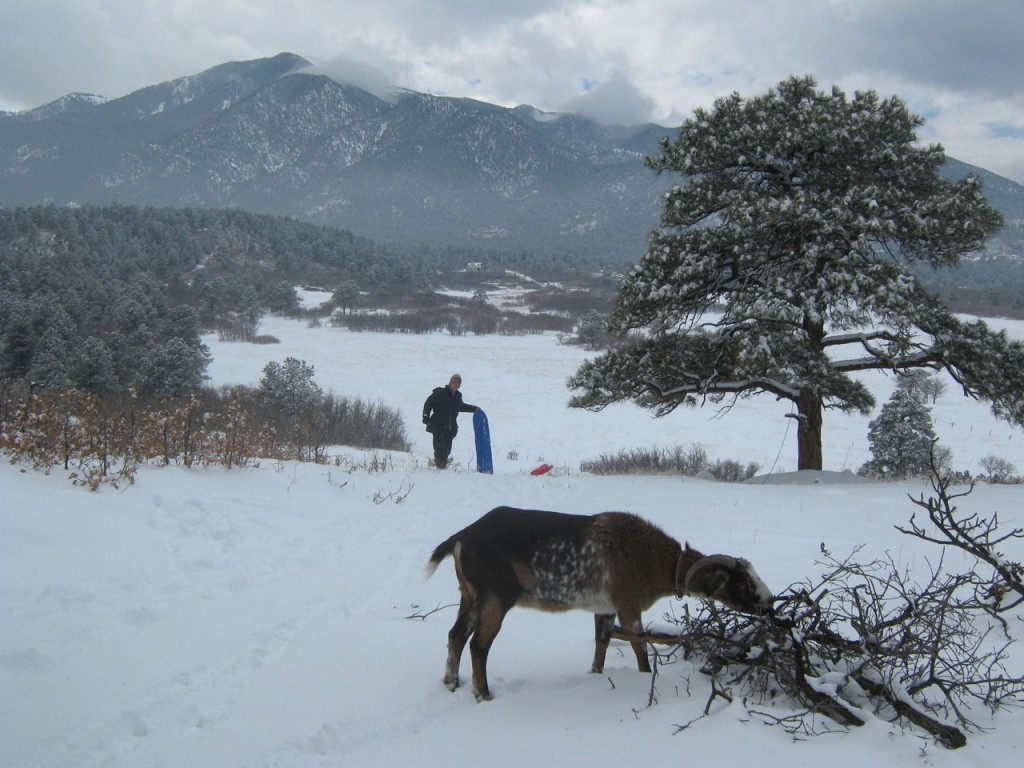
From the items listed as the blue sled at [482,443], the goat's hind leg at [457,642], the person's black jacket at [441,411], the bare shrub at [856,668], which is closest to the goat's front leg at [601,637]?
the bare shrub at [856,668]

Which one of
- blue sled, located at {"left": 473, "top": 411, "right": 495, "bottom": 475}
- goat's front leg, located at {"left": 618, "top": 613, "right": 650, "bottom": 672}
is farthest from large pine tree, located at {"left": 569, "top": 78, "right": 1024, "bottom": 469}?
goat's front leg, located at {"left": 618, "top": 613, "right": 650, "bottom": 672}

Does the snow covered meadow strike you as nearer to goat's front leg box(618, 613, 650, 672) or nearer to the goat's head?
goat's front leg box(618, 613, 650, 672)

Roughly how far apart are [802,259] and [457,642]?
9.45 metres

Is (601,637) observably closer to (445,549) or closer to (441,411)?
(445,549)

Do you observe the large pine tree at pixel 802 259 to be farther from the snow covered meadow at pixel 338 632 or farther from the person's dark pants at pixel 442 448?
the person's dark pants at pixel 442 448

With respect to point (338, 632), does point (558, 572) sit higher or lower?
higher

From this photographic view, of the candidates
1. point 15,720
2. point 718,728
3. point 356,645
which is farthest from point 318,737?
point 718,728

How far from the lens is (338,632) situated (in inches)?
199

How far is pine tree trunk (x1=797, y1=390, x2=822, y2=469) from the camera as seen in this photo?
41.4 feet

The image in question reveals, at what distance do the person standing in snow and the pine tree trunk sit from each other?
21.0 ft

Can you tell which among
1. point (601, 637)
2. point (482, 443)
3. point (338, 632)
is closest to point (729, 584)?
point (601, 637)

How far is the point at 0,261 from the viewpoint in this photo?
7181 cm

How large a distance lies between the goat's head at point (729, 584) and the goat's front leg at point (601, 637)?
22.5 inches

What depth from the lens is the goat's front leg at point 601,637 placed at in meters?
4.02
